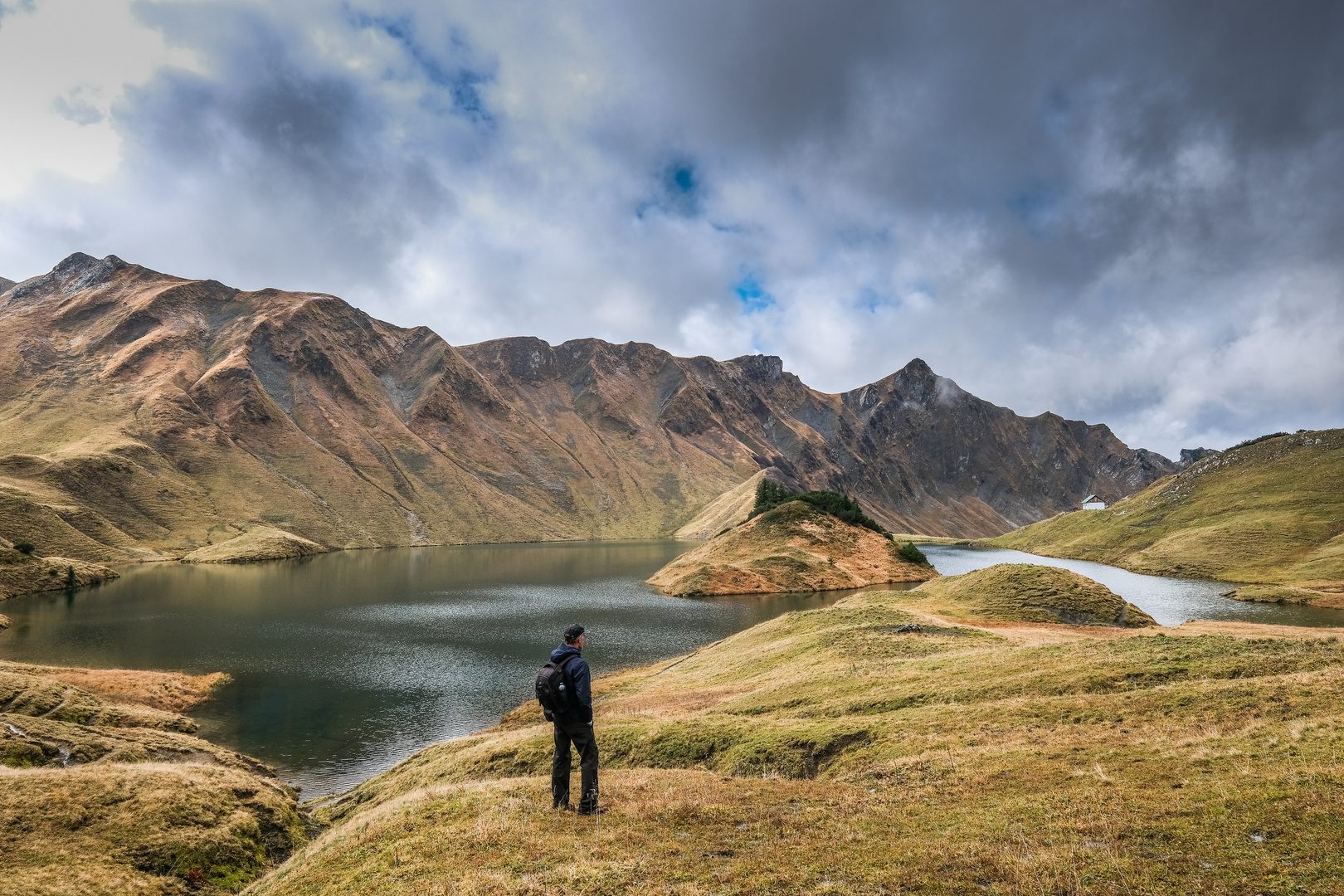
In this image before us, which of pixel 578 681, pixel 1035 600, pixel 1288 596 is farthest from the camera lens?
pixel 1288 596

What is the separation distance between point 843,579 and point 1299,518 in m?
99.9

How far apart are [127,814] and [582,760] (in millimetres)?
13933

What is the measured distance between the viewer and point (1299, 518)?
13100 cm

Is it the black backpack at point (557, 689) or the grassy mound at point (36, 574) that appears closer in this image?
the black backpack at point (557, 689)

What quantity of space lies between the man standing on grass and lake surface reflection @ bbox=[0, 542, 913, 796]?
78.3 ft

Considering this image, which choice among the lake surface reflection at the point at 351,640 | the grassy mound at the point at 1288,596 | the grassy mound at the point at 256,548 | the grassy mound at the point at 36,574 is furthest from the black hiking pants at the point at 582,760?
the grassy mound at the point at 256,548

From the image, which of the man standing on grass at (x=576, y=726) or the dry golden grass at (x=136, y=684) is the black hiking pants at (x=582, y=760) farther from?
the dry golden grass at (x=136, y=684)

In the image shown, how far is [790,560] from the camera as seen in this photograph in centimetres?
11219

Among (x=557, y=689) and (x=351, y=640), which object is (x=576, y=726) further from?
(x=351, y=640)

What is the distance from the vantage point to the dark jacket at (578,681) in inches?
562

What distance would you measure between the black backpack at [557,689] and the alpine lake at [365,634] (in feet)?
79.3

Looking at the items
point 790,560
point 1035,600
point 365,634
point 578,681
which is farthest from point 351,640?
point 790,560

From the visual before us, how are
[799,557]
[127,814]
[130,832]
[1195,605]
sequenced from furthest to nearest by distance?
1. [799,557]
2. [1195,605]
3. [127,814]
4. [130,832]

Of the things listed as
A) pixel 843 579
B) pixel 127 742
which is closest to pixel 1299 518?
pixel 843 579
